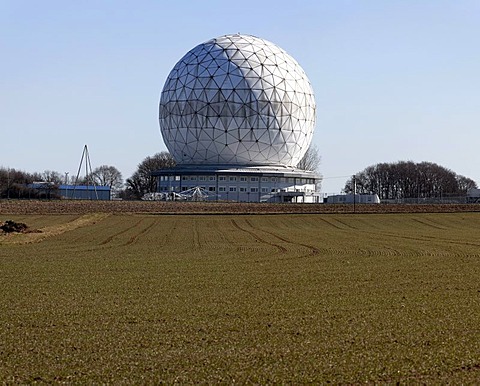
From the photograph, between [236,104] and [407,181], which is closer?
[236,104]

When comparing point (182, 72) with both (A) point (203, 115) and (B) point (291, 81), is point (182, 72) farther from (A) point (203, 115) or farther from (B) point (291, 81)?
(B) point (291, 81)

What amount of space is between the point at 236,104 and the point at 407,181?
5753cm

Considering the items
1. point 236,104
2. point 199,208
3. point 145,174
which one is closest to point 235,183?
point 236,104

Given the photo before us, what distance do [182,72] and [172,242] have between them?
58843mm

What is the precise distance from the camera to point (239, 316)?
12781mm

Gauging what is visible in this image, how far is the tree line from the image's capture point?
133m

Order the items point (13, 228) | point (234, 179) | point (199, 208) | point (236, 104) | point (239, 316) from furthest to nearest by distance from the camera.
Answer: point (234, 179)
point (236, 104)
point (199, 208)
point (13, 228)
point (239, 316)

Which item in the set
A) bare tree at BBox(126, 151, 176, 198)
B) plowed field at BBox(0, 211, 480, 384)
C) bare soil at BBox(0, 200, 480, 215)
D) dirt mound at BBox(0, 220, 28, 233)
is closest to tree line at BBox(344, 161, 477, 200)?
bare tree at BBox(126, 151, 176, 198)

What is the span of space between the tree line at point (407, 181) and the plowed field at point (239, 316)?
107 metres

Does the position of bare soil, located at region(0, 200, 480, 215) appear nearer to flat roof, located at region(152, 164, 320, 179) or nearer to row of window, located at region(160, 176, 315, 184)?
flat roof, located at region(152, 164, 320, 179)

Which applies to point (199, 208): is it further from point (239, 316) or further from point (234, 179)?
point (239, 316)

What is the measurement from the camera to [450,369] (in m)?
9.05

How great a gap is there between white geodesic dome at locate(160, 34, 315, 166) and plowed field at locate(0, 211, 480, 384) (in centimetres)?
5866

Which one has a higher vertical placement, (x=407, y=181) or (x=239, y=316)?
(x=407, y=181)
